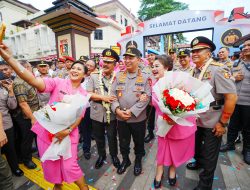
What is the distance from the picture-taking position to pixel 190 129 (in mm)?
2355

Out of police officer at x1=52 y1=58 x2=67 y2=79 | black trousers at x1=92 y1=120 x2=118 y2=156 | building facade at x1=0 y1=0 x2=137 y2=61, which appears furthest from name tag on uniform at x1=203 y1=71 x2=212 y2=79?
building facade at x1=0 y1=0 x2=137 y2=61

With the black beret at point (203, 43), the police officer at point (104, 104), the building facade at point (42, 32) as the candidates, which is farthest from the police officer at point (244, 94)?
the building facade at point (42, 32)

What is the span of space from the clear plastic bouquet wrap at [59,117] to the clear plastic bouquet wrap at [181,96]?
40.0 inches

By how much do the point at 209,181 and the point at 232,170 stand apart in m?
1.00

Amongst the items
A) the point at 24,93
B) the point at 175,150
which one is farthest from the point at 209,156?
A: the point at 24,93

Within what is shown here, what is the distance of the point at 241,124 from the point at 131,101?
2663mm

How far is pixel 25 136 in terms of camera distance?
126 inches

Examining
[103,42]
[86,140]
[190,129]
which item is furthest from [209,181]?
[103,42]

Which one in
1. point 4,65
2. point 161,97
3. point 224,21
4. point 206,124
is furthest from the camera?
point 224,21

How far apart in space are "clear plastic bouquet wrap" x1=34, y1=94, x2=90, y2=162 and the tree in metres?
21.8

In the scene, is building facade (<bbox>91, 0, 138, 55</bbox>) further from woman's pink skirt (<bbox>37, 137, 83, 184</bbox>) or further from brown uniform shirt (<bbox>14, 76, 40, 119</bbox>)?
woman's pink skirt (<bbox>37, 137, 83, 184</bbox>)

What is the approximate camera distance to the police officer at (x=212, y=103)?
209cm

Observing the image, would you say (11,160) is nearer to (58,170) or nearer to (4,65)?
(58,170)

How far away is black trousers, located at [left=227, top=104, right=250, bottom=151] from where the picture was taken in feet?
10.9
